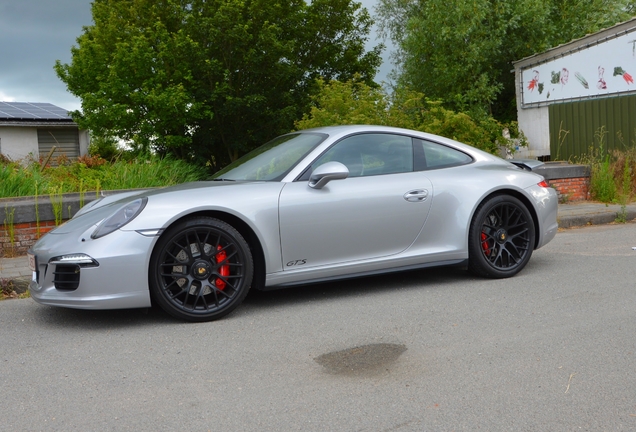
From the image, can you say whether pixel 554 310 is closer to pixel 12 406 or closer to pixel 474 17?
pixel 12 406

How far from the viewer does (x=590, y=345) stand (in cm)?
449

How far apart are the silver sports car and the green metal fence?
9.05 meters

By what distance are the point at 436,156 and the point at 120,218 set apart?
284 cm

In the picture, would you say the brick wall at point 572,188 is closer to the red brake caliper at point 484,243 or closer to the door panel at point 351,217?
the red brake caliper at point 484,243

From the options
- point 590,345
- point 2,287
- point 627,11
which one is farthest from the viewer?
point 627,11

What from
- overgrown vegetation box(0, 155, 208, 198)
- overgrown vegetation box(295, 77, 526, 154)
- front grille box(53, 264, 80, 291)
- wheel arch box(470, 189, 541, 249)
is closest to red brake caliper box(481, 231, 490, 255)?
wheel arch box(470, 189, 541, 249)

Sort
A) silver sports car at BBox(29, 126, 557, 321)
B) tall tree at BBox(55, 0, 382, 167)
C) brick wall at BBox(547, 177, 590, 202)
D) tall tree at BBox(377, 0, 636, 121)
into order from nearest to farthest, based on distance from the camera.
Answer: silver sports car at BBox(29, 126, 557, 321) → brick wall at BBox(547, 177, 590, 202) → tall tree at BBox(377, 0, 636, 121) → tall tree at BBox(55, 0, 382, 167)

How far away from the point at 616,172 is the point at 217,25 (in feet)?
57.3

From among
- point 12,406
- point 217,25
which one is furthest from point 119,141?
point 12,406

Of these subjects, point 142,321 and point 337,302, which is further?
point 337,302

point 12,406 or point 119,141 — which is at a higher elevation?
point 119,141

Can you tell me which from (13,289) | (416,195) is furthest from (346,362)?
(13,289)

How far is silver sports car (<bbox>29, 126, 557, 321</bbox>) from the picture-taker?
5.14 metres

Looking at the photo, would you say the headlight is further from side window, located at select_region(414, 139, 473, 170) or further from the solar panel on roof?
the solar panel on roof
